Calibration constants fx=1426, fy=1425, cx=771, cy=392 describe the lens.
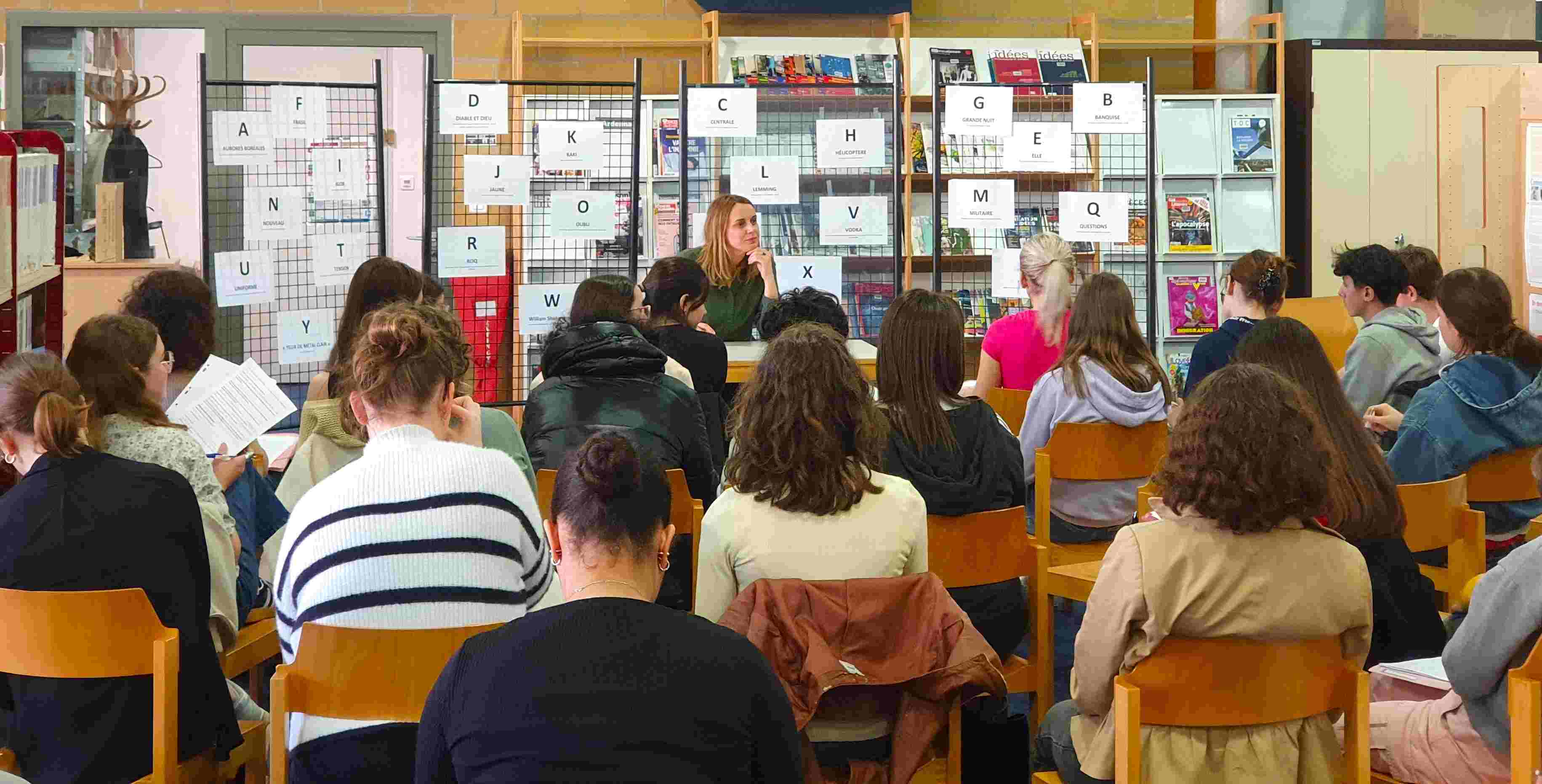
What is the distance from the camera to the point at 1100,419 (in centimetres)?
382

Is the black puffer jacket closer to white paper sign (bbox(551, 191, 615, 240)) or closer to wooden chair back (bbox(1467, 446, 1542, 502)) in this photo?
white paper sign (bbox(551, 191, 615, 240))

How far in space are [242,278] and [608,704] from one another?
4032mm

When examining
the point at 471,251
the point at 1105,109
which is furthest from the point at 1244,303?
the point at 471,251

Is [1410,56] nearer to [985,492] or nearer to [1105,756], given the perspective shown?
[985,492]

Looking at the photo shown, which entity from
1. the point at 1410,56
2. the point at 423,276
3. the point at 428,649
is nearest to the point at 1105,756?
the point at 428,649

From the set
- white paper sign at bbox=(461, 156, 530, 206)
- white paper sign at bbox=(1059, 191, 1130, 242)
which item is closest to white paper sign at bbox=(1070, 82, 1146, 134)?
white paper sign at bbox=(1059, 191, 1130, 242)

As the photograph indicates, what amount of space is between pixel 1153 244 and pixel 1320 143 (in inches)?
83.9

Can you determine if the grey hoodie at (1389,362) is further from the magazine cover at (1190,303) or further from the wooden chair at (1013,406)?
the magazine cover at (1190,303)

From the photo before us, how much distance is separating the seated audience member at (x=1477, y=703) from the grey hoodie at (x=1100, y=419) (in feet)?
4.47

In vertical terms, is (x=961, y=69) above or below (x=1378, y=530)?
above

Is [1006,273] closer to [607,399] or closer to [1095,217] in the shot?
[1095,217]

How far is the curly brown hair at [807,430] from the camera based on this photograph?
8.05ft

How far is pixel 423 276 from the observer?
3990 mm

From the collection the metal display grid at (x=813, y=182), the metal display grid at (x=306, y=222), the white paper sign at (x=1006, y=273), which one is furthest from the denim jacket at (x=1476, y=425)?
the metal display grid at (x=306, y=222)
